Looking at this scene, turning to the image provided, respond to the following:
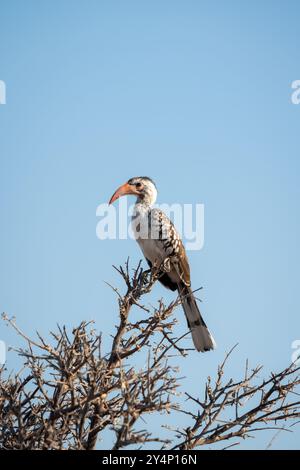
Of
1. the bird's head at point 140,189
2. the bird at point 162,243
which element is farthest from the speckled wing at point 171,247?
the bird's head at point 140,189

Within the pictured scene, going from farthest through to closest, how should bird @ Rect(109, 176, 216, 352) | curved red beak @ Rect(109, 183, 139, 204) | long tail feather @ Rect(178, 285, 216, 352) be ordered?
curved red beak @ Rect(109, 183, 139, 204) < bird @ Rect(109, 176, 216, 352) < long tail feather @ Rect(178, 285, 216, 352)

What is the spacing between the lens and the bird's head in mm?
6570

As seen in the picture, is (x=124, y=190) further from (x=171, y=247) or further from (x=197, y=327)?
(x=197, y=327)

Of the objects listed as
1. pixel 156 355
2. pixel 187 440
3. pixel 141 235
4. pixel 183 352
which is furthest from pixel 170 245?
pixel 187 440

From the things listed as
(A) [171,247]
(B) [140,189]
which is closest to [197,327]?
(A) [171,247]

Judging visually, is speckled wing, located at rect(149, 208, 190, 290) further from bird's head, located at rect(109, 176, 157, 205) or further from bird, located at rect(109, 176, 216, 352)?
bird's head, located at rect(109, 176, 157, 205)

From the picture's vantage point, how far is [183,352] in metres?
4.25

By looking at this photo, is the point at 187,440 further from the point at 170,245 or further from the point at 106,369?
the point at 170,245

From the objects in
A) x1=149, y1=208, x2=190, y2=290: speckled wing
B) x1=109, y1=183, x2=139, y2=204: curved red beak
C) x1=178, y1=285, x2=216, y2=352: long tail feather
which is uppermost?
x1=109, y1=183, x2=139, y2=204: curved red beak

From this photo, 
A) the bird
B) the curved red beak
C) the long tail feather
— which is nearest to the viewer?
the long tail feather

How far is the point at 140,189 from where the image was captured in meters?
6.62

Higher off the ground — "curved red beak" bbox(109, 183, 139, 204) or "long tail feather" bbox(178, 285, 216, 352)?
"curved red beak" bbox(109, 183, 139, 204)

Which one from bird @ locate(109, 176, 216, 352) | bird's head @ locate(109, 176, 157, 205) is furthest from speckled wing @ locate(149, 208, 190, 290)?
bird's head @ locate(109, 176, 157, 205)

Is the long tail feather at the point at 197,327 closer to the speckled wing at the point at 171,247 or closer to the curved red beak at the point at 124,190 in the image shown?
the speckled wing at the point at 171,247
